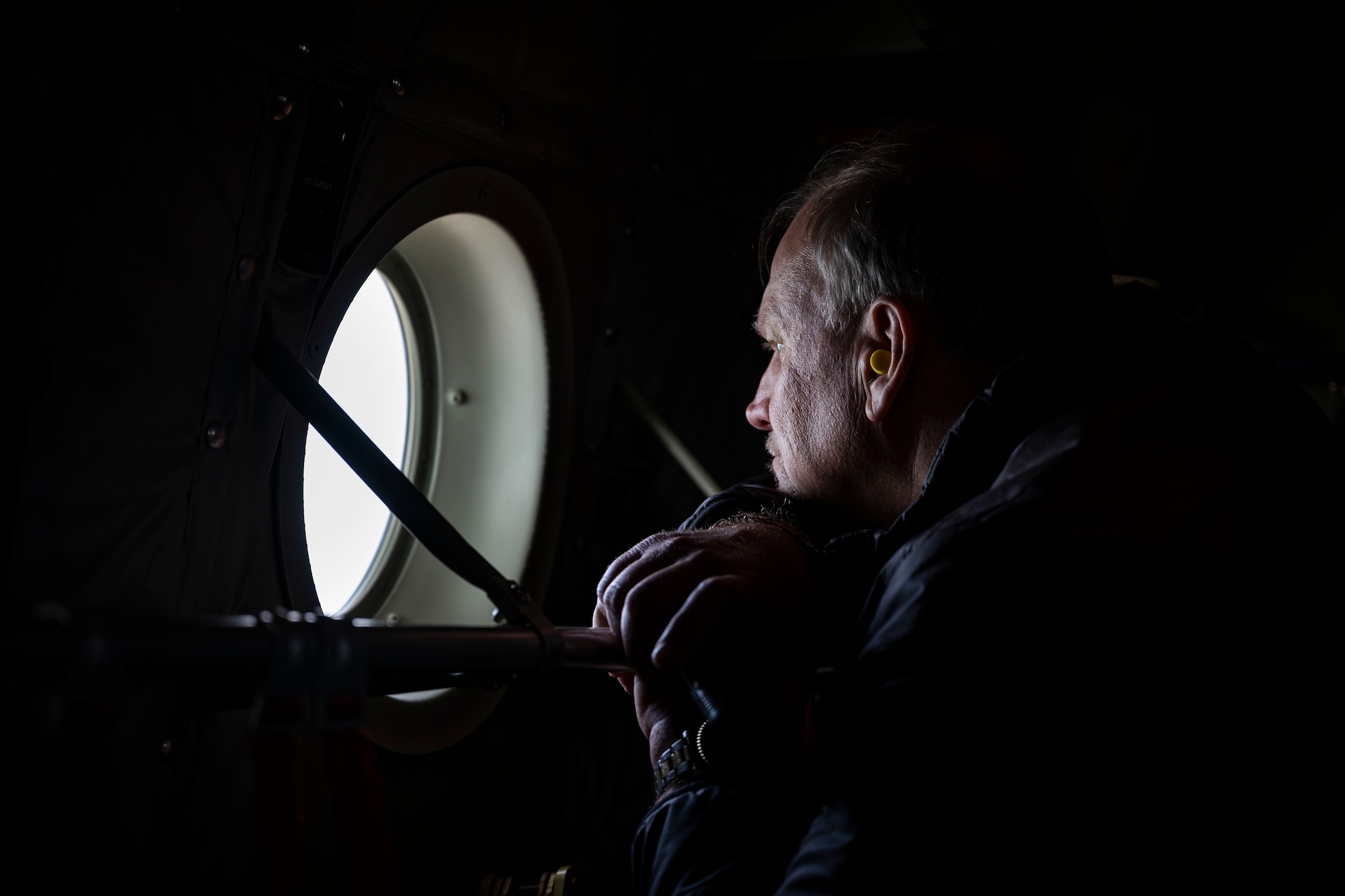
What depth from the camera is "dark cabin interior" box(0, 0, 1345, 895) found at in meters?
1.00

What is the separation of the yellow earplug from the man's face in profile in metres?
0.04

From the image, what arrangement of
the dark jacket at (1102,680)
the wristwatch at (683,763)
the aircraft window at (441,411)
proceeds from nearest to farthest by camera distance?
the dark jacket at (1102,680) → the wristwatch at (683,763) → the aircraft window at (441,411)

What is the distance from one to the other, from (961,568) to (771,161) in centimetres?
193

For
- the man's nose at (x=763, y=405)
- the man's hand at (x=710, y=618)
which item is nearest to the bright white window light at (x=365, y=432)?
the man's nose at (x=763, y=405)

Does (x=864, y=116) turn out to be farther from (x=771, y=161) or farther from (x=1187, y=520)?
(x=1187, y=520)

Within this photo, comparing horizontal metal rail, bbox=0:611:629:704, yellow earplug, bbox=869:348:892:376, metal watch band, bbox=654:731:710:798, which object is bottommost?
metal watch band, bbox=654:731:710:798

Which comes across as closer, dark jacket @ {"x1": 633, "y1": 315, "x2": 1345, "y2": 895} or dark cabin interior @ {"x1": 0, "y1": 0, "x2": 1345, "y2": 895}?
dark jacket @ {"x1": 633, "y1": 315, "x2": 1345, "y2": 895}

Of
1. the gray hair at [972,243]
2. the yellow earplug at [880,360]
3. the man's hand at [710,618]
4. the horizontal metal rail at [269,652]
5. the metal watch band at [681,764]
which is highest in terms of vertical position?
the gray hair at [972,243]

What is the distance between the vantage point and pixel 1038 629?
82 cm

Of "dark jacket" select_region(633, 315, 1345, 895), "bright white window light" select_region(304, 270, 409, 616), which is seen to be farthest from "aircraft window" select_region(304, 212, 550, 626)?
"dark jacket" select_region(633, 315, 1345, 895)

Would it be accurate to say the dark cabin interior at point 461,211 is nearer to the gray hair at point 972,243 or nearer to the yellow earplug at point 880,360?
the gray hair at point 972,243

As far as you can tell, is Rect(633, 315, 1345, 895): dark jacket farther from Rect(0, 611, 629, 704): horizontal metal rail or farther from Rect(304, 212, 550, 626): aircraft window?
Rect(304, 212, 550, 626): aircraft window

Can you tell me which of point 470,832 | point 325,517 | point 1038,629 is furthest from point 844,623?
point 470,832

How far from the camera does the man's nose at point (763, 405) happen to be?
1489 mm
